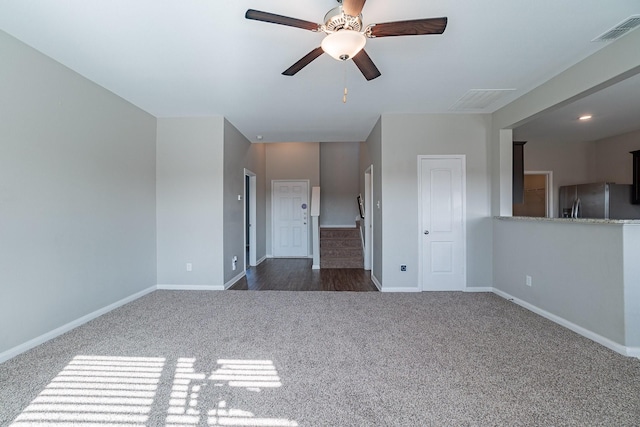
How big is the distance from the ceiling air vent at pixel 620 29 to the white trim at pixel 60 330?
209 inches

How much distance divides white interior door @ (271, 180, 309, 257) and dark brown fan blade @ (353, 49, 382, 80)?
488 centimetres

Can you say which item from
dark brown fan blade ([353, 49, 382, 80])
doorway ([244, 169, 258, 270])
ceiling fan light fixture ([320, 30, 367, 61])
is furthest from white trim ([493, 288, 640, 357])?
doorway ([244, 169, 258, 270])

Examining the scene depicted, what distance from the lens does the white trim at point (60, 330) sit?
2.20 metres

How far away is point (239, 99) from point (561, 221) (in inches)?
152

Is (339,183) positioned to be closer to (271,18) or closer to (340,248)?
(340,248)

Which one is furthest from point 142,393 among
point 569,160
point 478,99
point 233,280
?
point 569,160

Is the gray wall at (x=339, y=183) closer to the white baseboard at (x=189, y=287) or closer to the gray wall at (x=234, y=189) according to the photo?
the gray wall at (x=234, y=189)

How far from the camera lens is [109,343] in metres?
2.46

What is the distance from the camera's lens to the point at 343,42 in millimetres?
1728

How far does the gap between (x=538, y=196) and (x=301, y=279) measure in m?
5.27

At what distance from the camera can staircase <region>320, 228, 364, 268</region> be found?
5.83 meters

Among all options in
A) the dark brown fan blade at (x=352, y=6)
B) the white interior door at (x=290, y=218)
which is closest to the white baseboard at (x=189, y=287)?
the white interior door at (x=290, y=218)

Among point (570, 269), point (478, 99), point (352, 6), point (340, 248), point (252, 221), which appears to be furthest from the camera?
point (252, 221)

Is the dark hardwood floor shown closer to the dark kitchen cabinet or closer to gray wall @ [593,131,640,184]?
the dark kitchen cabinet
